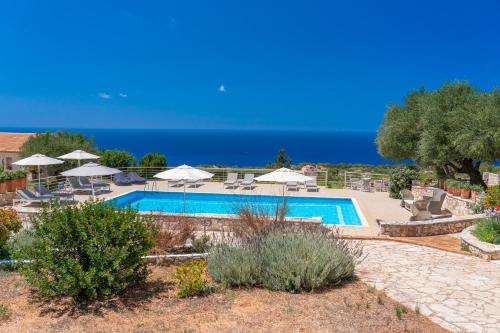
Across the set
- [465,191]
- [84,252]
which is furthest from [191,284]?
[465,191]

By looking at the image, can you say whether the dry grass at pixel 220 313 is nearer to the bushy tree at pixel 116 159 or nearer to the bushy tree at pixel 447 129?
the bushy tree at pixel 447 129

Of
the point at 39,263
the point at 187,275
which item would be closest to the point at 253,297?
the point at 187,275

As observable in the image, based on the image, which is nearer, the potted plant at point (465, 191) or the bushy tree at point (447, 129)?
the potted plant at point (465, 191)

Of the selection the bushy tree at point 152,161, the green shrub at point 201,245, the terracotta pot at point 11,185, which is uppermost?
the bushy tree at point 152,161

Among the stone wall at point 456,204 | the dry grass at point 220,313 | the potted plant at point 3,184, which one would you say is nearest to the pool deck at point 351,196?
the stone wall at point 456,204

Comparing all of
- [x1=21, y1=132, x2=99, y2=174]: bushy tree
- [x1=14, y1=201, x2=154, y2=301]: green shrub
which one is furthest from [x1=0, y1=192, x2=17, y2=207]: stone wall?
[x1=14, y1=201, x2=154, y2=301]: green shrub

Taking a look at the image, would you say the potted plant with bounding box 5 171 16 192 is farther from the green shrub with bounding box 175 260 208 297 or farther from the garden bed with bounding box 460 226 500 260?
the garden bed with bounding box 460 226 500 260

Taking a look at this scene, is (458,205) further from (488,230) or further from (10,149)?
(10,149)

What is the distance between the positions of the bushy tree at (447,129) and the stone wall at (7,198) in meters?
15.6

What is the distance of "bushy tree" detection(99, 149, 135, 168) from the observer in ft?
71.2

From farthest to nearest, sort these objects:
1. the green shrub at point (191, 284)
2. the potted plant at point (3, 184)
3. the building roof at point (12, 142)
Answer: the building roof at point (12, 142), the potted plant at point (3, 184), the green shrub at point (191, 284)

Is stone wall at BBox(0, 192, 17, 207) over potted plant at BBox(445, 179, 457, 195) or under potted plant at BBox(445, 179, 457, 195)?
under

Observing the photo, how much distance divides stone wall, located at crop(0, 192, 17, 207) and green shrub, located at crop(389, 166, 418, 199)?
14784mm

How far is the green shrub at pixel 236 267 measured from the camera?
512cm
